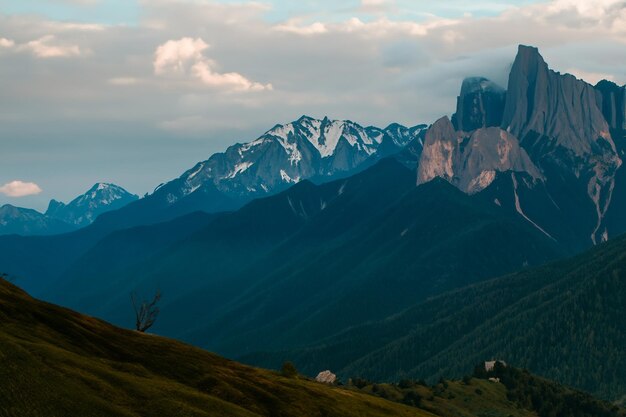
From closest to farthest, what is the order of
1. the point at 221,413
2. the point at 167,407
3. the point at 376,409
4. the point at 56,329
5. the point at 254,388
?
the point at 167,407 < the point at 221,413 < the point at 56,329 < the point at 254,388 < the point at 376,409

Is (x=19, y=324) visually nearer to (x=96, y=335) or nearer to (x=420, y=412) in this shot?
(x=96, y=335)

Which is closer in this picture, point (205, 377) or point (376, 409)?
point (205, 377)

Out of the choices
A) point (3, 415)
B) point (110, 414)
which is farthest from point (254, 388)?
point (3, 415)

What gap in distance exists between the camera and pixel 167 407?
110312mm

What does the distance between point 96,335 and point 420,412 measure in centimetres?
6308

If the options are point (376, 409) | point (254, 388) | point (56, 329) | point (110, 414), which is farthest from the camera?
point (376, 409)

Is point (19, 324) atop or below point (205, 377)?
atop

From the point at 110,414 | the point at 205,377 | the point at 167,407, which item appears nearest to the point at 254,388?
the point at 205,377

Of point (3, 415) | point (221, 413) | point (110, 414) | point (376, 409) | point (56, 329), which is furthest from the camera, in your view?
point (376, 409)

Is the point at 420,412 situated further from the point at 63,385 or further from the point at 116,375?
the point at 63,385

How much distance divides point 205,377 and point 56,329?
20867mm

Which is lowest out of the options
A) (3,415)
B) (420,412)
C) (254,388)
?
(420,412)

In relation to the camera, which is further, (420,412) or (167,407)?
(420,412)

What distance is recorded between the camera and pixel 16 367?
335ft
